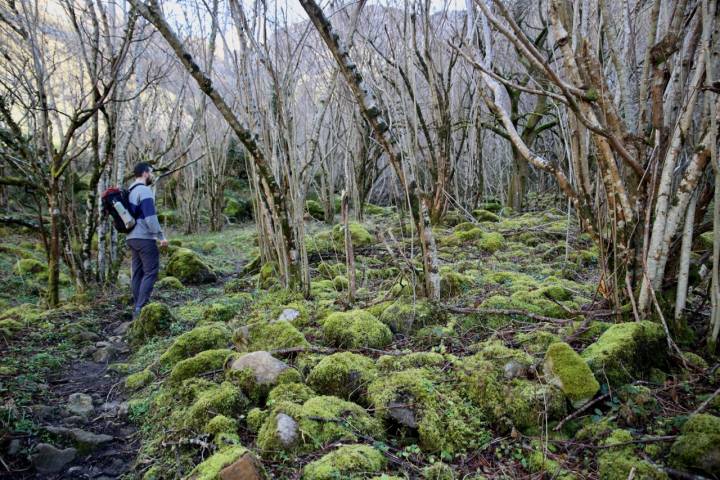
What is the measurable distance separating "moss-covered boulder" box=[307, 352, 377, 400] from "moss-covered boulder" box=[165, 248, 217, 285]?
4.34 meters

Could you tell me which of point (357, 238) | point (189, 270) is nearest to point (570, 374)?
point (357, 238)

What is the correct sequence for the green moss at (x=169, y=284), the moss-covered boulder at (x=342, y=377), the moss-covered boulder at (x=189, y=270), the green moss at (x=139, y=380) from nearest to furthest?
the moss-covered boulder at (x=342, y=377) → the green moss at (x=139, y=380) → the green moss at (x=169, y=284) → the moss-covered boulder at (x=189, y=270)

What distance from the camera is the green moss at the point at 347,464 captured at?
1682mm

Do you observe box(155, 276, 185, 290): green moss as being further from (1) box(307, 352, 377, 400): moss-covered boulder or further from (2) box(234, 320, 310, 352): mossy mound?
(1) box(307, 352, 377, 400): moss-covered boulder

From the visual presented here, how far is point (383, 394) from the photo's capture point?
216 cm

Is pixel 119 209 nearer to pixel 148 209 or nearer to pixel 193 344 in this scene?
pixel 148 209

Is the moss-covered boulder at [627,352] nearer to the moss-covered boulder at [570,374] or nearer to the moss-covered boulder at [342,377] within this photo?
the moss-covered boulder at [570,374]

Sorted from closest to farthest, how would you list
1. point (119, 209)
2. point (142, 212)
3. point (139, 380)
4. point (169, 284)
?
point (139, 380)
point (119, 209)
point (142, 212)
point (169, 284)

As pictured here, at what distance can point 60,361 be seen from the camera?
3508 mm

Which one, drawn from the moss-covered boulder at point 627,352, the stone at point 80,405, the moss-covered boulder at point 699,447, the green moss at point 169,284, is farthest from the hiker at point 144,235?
the moss-covered boulder at point 699,447

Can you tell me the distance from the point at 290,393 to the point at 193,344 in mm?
1296

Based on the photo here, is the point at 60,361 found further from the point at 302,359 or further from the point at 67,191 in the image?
the point at 67,191

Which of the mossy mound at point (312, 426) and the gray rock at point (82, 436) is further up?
the mossy mound at point (312, 426)

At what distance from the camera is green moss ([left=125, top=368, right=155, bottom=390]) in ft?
9.79
